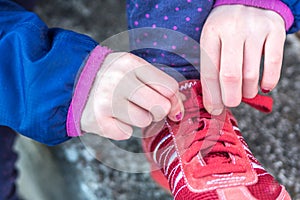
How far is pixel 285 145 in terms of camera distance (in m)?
0.82

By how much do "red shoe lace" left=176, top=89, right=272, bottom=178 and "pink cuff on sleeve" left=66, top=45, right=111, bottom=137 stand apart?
13 centimetres

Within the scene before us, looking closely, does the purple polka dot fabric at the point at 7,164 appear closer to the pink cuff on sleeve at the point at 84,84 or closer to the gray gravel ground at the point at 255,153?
the gray gravel ground at the point at 255,153

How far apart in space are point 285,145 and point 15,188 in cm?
49

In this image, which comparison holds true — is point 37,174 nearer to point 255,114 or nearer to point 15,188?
point 15,188

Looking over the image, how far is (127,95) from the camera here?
0.54 metres

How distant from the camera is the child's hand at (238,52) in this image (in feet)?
1.80

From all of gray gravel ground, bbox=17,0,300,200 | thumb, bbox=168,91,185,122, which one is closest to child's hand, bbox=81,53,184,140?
thumb, bbox=168,91,185,122

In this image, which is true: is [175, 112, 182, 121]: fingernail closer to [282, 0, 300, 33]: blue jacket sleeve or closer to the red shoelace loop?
the red shoelace loop

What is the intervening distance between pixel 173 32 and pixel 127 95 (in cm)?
15

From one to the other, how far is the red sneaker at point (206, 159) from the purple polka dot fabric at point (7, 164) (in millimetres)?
306

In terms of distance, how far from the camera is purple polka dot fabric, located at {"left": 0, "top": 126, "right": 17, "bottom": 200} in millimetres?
829

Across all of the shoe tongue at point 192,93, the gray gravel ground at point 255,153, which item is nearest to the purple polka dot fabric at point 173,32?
the shoe tongue at point 192,93

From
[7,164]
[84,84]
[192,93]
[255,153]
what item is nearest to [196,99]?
[192,93]

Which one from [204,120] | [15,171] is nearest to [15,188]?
[15,171]
